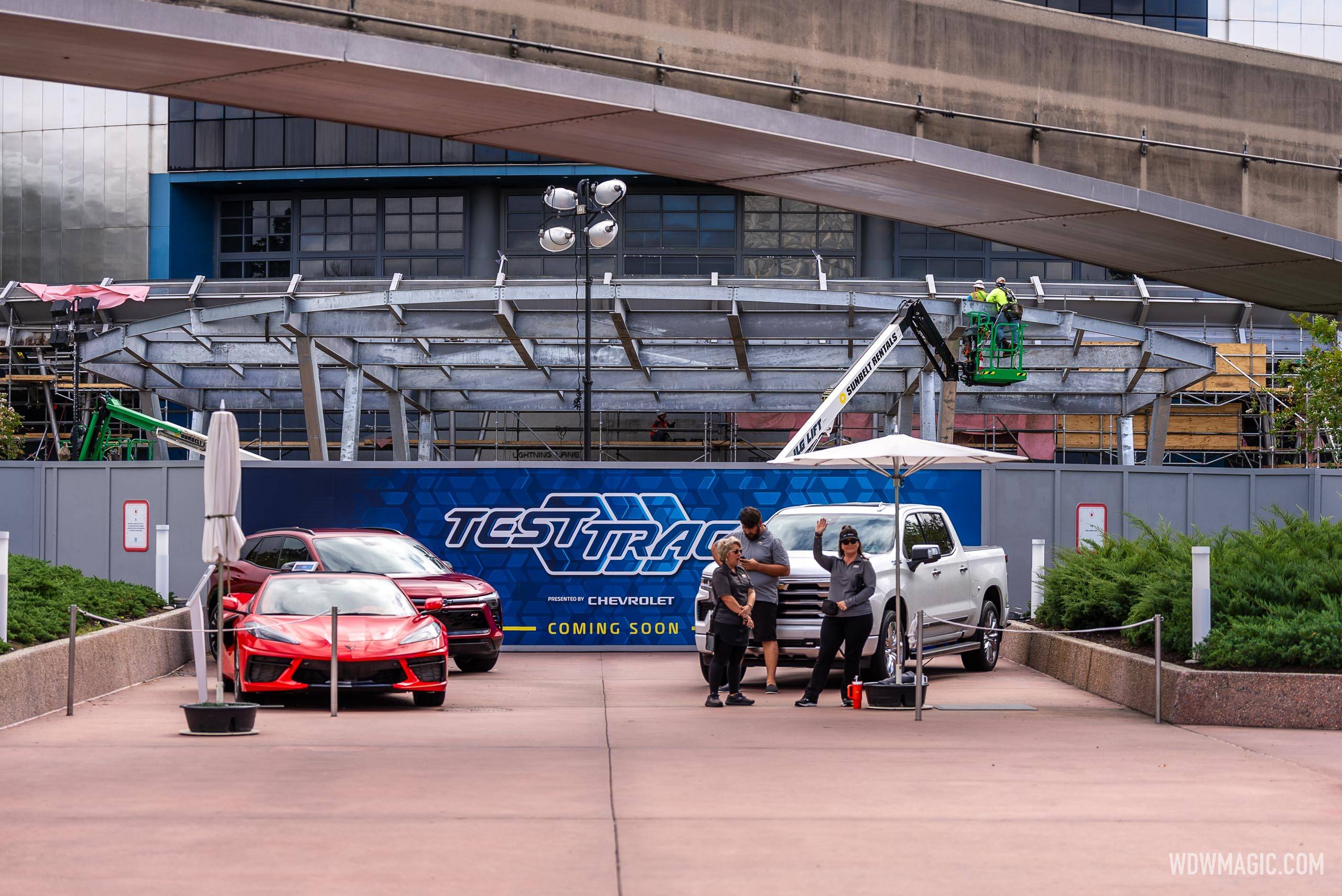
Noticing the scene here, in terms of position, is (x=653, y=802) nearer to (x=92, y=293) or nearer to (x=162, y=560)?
(x=162, y=560)

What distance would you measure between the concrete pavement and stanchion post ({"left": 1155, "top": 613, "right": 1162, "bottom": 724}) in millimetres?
222

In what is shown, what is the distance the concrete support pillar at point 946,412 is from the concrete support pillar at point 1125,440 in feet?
25.1

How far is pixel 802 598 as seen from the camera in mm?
18000

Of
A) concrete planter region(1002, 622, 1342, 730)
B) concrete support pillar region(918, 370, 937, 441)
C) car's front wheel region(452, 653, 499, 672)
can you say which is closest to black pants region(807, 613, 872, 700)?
concrete planter region(1002, 622, 1342, 730)

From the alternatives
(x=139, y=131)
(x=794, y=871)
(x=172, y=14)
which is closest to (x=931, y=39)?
(x=172, y=14)

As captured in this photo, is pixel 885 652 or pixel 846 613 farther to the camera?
pixel 885 652

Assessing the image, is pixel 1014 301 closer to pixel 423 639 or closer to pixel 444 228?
pixel 423 639

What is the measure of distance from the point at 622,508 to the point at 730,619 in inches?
320

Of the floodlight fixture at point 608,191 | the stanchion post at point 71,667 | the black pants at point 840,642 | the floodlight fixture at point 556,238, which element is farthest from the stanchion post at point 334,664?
the floodlight fixture at point 556,238

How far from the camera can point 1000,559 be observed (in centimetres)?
2123

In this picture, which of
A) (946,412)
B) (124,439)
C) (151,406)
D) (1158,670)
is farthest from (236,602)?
(124,439)

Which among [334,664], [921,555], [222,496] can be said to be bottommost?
[334,664]

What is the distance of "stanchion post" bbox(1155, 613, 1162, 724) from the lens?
14555 millimetres

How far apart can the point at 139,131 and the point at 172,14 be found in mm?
41611
